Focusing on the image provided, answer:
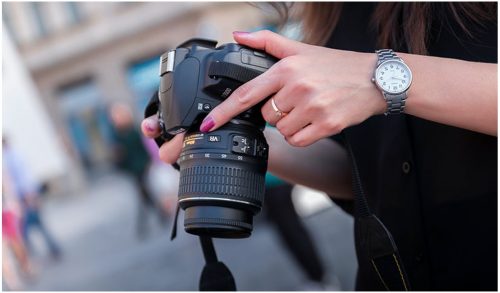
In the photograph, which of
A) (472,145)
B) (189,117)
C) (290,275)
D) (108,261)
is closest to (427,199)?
(472,145)

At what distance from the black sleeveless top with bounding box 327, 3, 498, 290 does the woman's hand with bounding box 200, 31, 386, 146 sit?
202 mm

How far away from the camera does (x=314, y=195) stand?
6.48 metres

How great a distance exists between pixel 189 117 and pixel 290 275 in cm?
323

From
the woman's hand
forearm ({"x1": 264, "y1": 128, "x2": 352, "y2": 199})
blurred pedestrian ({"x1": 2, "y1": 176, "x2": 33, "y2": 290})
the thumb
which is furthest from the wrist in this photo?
blurred pedestrian ({"x1": 2, "y1": 176, "x2": 33, "y2": 290})

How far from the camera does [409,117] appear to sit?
1183 mm

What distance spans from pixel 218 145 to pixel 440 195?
17.1 inches

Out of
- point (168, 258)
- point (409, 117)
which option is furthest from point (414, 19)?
point (168, 258)

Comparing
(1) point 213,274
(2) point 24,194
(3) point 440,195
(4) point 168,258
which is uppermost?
(3) point 440,195

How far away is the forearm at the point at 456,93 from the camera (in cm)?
98

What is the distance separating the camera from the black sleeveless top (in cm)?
116

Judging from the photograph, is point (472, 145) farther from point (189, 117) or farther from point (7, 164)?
point (7, 164)

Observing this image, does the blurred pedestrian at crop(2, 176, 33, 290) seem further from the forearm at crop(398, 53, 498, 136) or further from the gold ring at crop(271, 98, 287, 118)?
the forearm at crop(398, 53, 498, 136)

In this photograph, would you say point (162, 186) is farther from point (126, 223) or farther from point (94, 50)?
point (94, 50)

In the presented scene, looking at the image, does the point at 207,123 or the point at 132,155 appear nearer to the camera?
the point at 207,123
